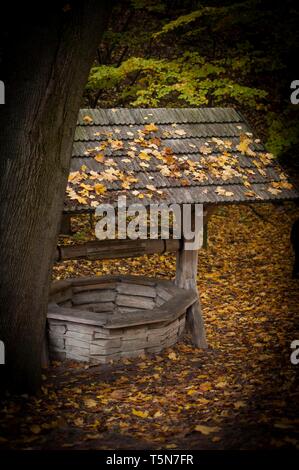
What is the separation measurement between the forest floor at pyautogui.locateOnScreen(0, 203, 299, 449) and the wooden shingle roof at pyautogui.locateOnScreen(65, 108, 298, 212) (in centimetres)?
202

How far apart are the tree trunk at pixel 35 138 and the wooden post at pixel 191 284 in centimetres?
258

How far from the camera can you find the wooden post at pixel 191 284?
6836mm

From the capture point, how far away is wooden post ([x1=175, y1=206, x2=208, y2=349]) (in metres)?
6.84

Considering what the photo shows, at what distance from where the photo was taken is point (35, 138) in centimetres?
422

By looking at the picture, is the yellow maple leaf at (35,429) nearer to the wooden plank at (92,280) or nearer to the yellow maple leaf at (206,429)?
the yellow maple leaf at (206,429)

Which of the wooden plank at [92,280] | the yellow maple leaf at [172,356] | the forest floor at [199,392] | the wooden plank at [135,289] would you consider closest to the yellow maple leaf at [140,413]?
the forest floor at [199,392]

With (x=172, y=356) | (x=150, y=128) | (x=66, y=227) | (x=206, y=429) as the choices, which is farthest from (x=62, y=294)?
(x=66, y=227)

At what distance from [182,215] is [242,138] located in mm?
1414

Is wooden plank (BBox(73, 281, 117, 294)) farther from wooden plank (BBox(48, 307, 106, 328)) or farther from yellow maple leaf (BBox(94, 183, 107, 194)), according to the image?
yellow maple leaf (BBox(94, 183, 107, 194))

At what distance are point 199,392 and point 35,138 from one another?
311 cm

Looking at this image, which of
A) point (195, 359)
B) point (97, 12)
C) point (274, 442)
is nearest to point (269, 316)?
point (195, 359)

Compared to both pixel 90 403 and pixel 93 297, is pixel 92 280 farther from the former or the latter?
pixel 90 403

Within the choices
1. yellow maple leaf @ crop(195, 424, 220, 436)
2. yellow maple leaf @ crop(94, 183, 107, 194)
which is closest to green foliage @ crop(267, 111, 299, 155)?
yellow maple leaf @ crop(94, 183, 107, 194)
